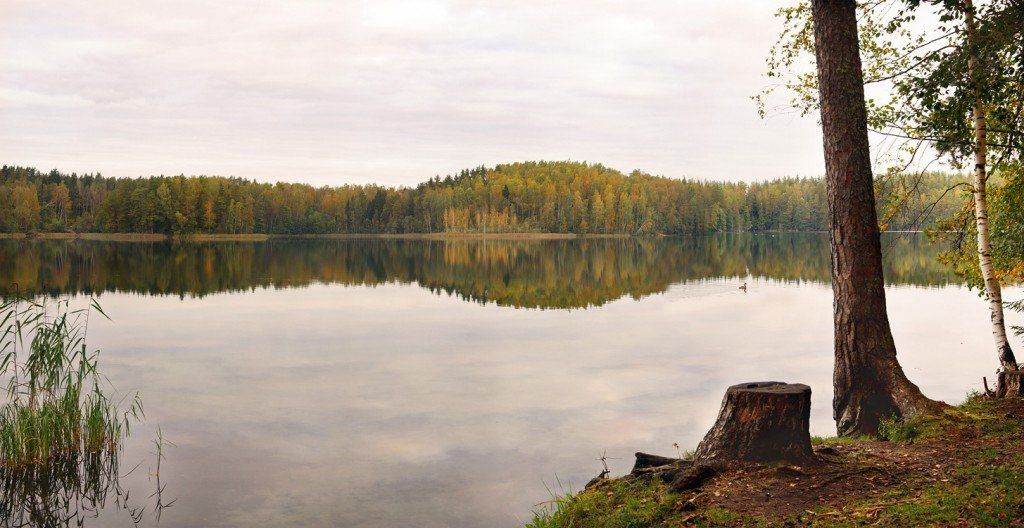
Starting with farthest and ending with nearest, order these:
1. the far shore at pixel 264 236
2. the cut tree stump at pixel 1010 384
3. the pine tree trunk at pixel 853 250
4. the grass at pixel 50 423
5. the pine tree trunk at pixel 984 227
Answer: the far shore at pixel 264 236, the grass at pixel 50 423, the pine tree trunk at pixel 984 227, the cut tree stump at pixel 1010 384, the pine tree trunk at pixel 853 250

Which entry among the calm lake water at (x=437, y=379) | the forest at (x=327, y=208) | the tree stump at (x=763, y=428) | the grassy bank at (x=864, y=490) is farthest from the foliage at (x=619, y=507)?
the forest at (x=327, y=208)

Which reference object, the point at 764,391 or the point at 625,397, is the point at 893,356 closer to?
the point at 764,391

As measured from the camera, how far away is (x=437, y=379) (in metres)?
18.1

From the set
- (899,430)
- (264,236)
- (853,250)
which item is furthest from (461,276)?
(264,236)

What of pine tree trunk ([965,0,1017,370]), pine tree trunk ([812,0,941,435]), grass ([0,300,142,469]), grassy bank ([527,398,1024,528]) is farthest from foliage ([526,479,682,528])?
grass ([0,300,142,469])

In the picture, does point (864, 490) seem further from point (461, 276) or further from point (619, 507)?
point (461, 276)

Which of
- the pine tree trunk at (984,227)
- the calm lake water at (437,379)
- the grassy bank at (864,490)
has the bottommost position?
the calm lake water at (437,379)

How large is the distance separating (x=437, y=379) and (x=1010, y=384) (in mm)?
11782

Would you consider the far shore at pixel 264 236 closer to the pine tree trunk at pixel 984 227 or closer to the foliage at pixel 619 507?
the foliage at pixel 619 507

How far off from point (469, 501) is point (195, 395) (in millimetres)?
8979

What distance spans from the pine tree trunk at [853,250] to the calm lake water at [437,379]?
10.4 ft

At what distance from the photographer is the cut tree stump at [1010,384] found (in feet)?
33.7

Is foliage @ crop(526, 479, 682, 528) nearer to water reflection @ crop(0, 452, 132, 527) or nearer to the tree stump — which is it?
the tree stump

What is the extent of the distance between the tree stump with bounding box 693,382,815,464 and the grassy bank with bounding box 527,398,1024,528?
0.19m
